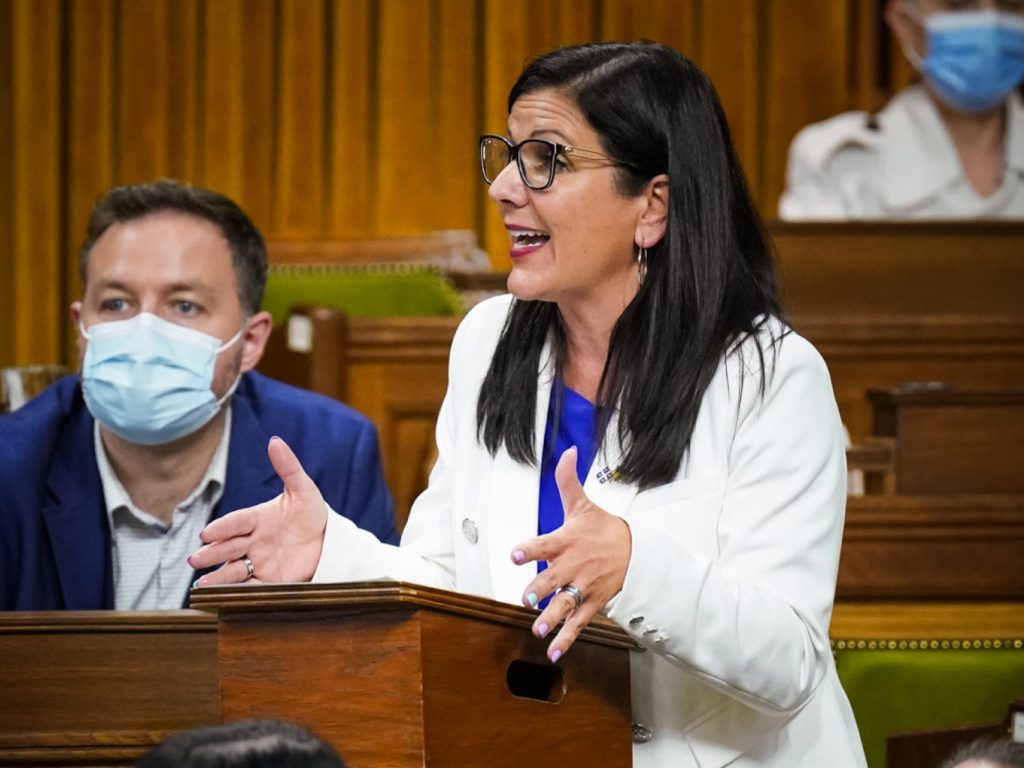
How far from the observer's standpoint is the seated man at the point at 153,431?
297 centimetres

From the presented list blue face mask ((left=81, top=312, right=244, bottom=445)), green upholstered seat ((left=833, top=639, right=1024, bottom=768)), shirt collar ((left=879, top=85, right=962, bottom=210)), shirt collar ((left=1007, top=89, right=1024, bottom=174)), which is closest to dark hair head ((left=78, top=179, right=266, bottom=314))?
blue face mask ((left=81, top=312, right=244, bottom=445))

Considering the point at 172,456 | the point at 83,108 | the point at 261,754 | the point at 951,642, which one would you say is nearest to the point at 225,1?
the point at 83,108

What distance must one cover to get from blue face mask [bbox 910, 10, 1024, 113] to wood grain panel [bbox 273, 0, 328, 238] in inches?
91.0

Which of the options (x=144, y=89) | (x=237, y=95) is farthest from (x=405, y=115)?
(x=144, y=89)

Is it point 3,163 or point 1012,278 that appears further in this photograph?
point 3,163

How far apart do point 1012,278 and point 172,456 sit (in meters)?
2.70

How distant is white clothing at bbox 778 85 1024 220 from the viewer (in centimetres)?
585

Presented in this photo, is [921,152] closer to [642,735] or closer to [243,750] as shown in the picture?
[642,735]

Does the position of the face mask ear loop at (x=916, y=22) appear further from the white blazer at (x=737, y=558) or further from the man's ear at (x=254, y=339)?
the white blazer at (x=737, y=558)

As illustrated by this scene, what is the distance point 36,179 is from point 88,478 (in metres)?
3.78

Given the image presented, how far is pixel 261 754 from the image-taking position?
1264 millimetres

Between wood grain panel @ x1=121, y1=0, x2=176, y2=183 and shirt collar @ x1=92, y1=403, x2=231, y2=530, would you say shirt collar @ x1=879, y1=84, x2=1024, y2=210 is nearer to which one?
wood grain panel @ x1=121, y1=0, x2=176, y2=183

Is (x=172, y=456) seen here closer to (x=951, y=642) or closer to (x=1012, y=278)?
(x=951, y=642)

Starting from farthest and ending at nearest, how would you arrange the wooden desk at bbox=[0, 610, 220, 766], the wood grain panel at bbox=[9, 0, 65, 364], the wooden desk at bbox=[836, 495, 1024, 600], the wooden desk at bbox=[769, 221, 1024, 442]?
the wood grain panel at bbox=[9, 0, 65, 364] → the wooden desk at bbox=[769, 221, 1024, 442] → the wooden desk at bbox=[836, 495, 1024, 600] → the wooden desk at bbox=[0, 610, 220, 766]
